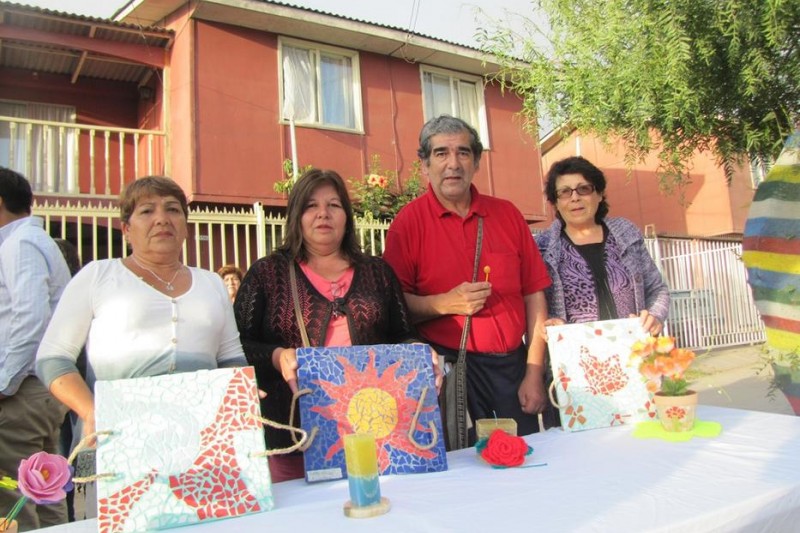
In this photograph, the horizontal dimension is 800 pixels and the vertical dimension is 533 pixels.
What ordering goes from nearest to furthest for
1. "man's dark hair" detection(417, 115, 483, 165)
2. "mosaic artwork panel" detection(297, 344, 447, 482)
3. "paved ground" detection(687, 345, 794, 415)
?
1. "mosaic artwork panel" detection(297, 344, 447, 482)
2. "man's dark hair" detection(417, 115, 483, 165)
3. "paved ground" detection(687, 345, 794, 415)

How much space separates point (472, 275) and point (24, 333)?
1.98 metres

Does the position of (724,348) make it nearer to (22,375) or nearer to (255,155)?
(255,155)

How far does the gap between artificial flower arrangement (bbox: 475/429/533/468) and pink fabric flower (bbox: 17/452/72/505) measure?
1.10 m

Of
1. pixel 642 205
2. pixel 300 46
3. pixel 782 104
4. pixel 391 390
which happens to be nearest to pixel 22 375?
pixel 391 390

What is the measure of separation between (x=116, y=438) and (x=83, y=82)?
10.6 m

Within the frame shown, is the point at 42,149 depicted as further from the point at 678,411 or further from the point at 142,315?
the point at 678,411

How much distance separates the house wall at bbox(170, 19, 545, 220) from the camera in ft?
29.8

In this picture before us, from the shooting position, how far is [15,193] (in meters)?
2.87

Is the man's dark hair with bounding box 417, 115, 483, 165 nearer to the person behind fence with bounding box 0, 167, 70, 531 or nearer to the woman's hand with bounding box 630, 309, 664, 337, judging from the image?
the woman's hand with bounding box 630, 309, 664, 337

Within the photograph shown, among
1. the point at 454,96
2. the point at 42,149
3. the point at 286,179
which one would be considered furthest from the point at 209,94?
the point at 454,96

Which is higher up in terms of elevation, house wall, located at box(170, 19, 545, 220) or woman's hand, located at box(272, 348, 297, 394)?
house wall, located at box(170, 19, 545, 220)

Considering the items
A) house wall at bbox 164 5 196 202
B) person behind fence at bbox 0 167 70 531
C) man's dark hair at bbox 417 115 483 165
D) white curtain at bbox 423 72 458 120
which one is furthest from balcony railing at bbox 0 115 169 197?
man's dark hair at bbox 417 115 483 165

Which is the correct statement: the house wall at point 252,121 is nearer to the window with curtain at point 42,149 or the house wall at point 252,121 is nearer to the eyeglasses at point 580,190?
the window with curtain at point 42,149

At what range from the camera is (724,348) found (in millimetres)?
11047
